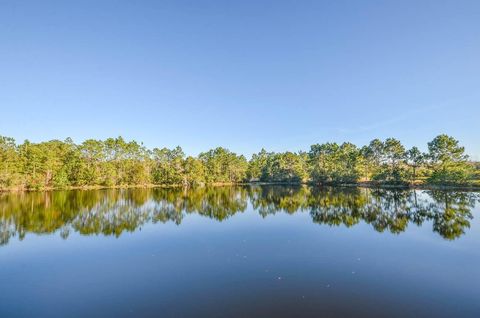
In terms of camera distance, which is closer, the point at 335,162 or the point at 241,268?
the point at 241,268

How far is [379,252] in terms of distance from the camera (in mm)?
12336

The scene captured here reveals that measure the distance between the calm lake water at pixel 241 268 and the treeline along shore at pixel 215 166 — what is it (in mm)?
37560

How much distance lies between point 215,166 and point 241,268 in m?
72.8

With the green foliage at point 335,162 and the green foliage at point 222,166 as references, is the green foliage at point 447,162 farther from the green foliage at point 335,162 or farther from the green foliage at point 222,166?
the green foliage at point 222,166

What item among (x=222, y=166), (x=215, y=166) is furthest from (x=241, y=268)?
(x=222, y=166)

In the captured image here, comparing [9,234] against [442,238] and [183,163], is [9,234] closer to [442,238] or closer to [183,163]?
[442,238]

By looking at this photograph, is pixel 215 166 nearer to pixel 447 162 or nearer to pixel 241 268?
pixel 447 162

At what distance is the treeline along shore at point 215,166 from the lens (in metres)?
49.5

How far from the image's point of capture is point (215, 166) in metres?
82.7

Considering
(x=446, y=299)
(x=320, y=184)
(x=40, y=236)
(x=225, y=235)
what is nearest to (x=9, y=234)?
(x=40, y=236)

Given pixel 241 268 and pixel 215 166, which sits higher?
pixel 215 166

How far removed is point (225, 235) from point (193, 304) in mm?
9022

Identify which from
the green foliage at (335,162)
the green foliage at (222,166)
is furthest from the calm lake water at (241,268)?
the green foliage at (222,166)

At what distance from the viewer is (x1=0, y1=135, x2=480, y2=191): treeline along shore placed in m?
49.5
